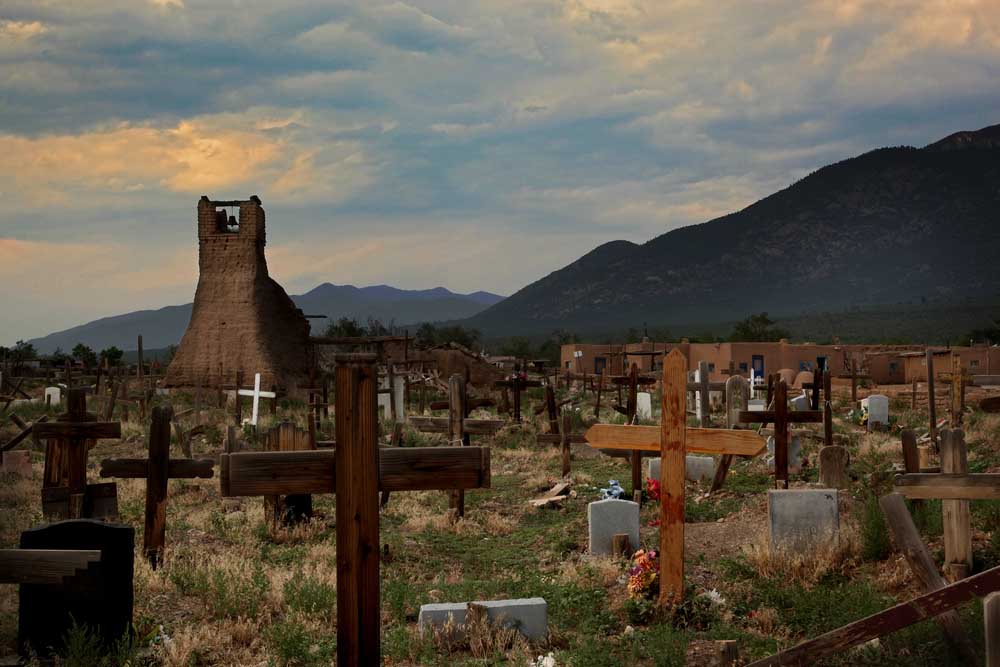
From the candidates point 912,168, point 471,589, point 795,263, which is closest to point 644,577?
point 471,589

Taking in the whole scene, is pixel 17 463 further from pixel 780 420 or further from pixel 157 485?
pixel 780 420

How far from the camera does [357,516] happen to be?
4.60 meters

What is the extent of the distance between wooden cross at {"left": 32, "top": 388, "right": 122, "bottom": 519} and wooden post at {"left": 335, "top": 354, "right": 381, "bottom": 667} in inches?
247

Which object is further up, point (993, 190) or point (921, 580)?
point (993, 190)

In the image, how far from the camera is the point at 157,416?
994 centimetres

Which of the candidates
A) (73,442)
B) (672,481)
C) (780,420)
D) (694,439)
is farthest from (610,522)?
(73,442)

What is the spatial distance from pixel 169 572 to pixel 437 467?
5308mm

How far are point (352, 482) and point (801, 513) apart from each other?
6.75 meters

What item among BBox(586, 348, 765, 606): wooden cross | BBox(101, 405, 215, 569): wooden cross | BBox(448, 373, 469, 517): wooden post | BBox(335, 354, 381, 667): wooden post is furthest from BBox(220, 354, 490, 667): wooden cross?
BBox(448, 373, 469, 517): wooden post

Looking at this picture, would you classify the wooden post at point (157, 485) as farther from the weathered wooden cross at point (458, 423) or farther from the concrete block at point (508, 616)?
the weathered wooden cross at point (458, 423)

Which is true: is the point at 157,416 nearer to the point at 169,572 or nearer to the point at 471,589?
the point at 169,572

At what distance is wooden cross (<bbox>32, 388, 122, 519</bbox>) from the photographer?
9.77 meters

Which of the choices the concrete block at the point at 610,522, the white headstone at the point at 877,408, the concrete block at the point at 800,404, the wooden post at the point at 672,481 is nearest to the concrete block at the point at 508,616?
the wooden post at the point at 672,481

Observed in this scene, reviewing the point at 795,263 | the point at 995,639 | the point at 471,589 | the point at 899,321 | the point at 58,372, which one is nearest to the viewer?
the point at 995,639
